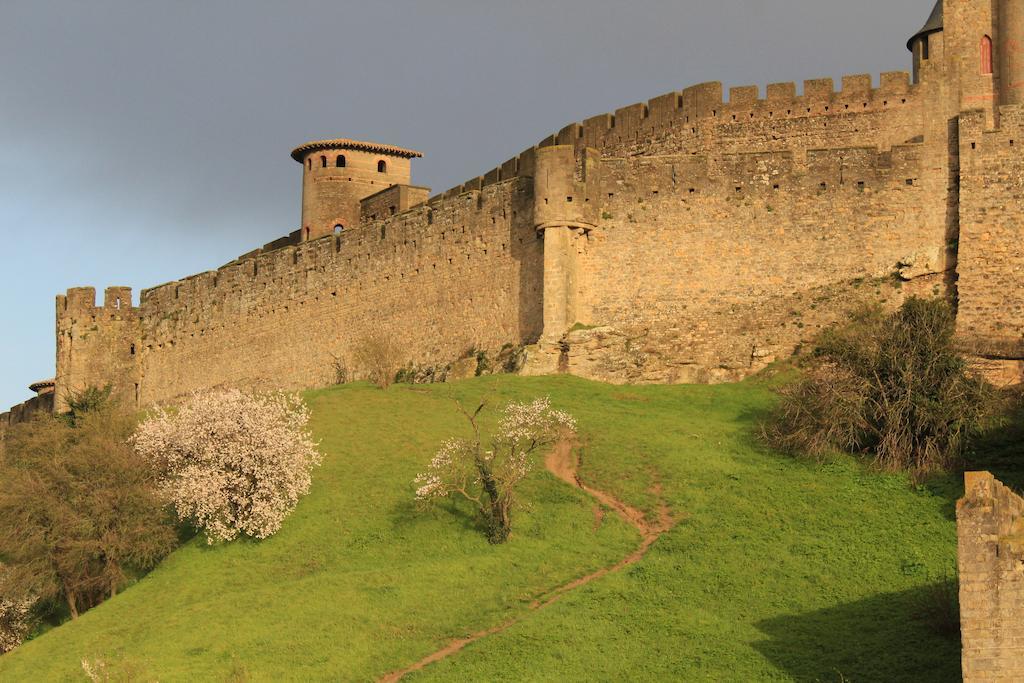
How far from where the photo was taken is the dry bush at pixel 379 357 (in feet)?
137

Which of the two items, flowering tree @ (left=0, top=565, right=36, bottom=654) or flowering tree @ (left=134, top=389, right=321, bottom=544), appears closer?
flowering tree @ (left=134, top=389, right=321, bottom=544)

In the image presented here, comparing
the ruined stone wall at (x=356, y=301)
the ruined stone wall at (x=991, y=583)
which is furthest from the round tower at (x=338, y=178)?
the ruined stone wall at (x=991, y=583)

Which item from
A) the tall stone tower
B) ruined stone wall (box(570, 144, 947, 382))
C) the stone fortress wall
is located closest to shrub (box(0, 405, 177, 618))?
the stone fortress wall

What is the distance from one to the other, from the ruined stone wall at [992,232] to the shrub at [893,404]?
173 cm

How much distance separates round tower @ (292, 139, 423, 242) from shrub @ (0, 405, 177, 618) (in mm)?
23928

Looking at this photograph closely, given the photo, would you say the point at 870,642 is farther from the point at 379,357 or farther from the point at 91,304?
the point at 91,304

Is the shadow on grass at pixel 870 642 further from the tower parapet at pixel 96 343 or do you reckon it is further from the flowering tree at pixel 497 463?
the tower parapet at pixel 96 343

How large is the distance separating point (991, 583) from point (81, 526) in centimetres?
1867

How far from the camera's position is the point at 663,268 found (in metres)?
39.6

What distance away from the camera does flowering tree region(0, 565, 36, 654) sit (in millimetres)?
32250

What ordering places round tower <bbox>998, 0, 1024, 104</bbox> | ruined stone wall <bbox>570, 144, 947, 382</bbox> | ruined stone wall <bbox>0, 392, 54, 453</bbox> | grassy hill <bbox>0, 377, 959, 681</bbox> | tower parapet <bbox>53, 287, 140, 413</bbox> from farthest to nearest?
ruined stone wall <bbox>0, 392, 54, 453</bbox> → tower parapet <bbox>53, 287, 140, 413</bbox> → round tower <bbox>998, 0, 1024, 104</bbox> → ruined stone wall <bbox>570, 144, 947, 382</bbox> → grassy hill <bbox>0, 377, 959, 681</bbox>

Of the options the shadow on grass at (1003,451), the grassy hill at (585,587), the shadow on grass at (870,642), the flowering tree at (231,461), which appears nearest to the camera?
the shadow on grass at (870,642)

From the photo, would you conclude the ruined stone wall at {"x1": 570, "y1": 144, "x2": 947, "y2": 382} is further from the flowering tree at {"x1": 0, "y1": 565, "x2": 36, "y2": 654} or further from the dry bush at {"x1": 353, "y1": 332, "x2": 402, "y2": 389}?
the flowering tree at {"x1": 0, "y1": 565, "x2": 36, "y2": 654}

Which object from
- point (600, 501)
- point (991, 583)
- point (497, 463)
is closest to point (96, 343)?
point (497, 463)
